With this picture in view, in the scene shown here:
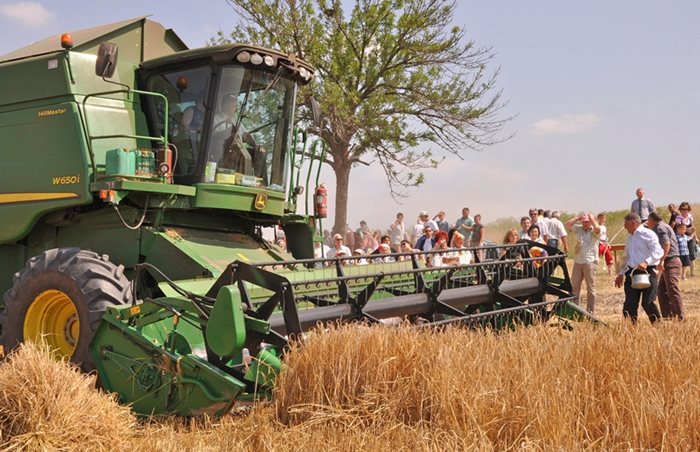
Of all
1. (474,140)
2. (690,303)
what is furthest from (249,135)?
(474,140)

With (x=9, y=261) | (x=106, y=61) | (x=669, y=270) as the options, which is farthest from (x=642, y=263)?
(x=9, y=261)

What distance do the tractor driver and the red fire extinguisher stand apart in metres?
1.08

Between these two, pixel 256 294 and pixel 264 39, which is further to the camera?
pixel 264 39

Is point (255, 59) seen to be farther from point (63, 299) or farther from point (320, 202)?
point (63, 299)

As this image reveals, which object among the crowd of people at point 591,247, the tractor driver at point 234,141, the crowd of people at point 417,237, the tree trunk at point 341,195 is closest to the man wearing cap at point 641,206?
the crowd of people at point 591,247

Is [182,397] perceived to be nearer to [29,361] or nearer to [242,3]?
[29,361]

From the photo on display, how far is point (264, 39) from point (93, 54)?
402 inches

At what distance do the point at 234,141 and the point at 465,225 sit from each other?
718 centimetres

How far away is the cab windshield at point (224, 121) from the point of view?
6.84m

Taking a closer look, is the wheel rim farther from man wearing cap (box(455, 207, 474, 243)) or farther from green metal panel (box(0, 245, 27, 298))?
man wearing cap (box(455, 207, 474, 243))

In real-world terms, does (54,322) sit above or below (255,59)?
below

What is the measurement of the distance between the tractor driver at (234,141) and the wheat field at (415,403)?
298 centimetres

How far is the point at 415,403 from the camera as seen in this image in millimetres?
3859

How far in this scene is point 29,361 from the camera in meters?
4.08
